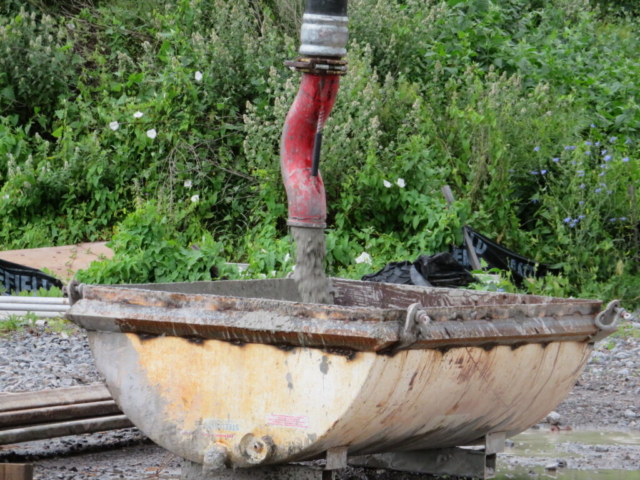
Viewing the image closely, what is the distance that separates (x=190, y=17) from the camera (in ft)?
32.9

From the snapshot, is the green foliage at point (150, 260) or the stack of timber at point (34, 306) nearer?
the stack of timber at point (34, 306)

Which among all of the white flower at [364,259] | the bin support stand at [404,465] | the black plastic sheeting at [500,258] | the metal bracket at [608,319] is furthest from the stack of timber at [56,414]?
the black plastic sheeting at [500,258]

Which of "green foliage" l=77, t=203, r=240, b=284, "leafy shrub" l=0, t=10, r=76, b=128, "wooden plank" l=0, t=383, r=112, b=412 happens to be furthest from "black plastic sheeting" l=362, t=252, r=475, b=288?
"leafy shrub" l=0, t=10, r=76, b=128

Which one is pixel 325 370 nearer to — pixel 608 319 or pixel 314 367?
pixel 314 367

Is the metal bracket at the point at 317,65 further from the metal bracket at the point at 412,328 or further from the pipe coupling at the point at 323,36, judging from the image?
Answer: the metal bracket at the point at 412,328

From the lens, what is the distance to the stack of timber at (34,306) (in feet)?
22.2

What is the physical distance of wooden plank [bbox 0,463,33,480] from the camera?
3340mm

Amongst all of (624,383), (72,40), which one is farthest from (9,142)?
(624,383)

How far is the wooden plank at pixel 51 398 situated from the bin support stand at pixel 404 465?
1.10m

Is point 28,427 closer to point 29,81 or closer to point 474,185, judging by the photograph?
point 474,185

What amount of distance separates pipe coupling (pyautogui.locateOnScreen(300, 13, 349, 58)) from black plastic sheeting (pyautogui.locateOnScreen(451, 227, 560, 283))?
3.79 m

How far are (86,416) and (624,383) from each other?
330cm

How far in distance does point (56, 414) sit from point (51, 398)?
4.3 inches

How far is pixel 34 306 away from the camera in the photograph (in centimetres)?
679
